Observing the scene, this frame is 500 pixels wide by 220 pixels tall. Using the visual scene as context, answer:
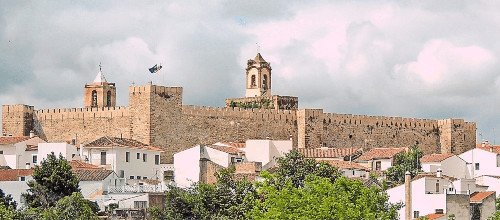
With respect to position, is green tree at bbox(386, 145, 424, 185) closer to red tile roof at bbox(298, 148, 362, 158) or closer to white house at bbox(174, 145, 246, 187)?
red tile roof at bbox(298, 148, 362, 158)

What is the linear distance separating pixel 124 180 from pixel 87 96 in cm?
1618

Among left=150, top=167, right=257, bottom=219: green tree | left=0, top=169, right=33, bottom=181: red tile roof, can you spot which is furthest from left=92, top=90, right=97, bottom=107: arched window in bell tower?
left=150, top=167, right=257, bottom=219: green tree

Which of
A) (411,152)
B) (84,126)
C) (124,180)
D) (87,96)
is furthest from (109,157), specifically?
(411,152)

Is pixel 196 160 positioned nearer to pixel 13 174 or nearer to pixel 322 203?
pixel 13 174

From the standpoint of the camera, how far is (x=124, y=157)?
221 ft

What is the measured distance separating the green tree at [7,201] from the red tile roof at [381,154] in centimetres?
2372

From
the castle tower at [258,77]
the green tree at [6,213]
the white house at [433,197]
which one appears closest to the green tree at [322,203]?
the white house at [433,197]

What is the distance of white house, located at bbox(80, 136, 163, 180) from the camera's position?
220 ft

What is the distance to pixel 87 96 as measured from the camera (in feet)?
261

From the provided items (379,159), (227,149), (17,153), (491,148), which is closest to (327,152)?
(379,159)

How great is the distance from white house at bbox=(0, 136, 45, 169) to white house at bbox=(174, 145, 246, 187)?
801 cm

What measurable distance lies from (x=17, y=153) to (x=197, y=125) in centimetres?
1039

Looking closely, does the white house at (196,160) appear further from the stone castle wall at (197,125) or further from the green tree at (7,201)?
the green tree at (7,201)

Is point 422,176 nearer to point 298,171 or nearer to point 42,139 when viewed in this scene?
point 298,171
